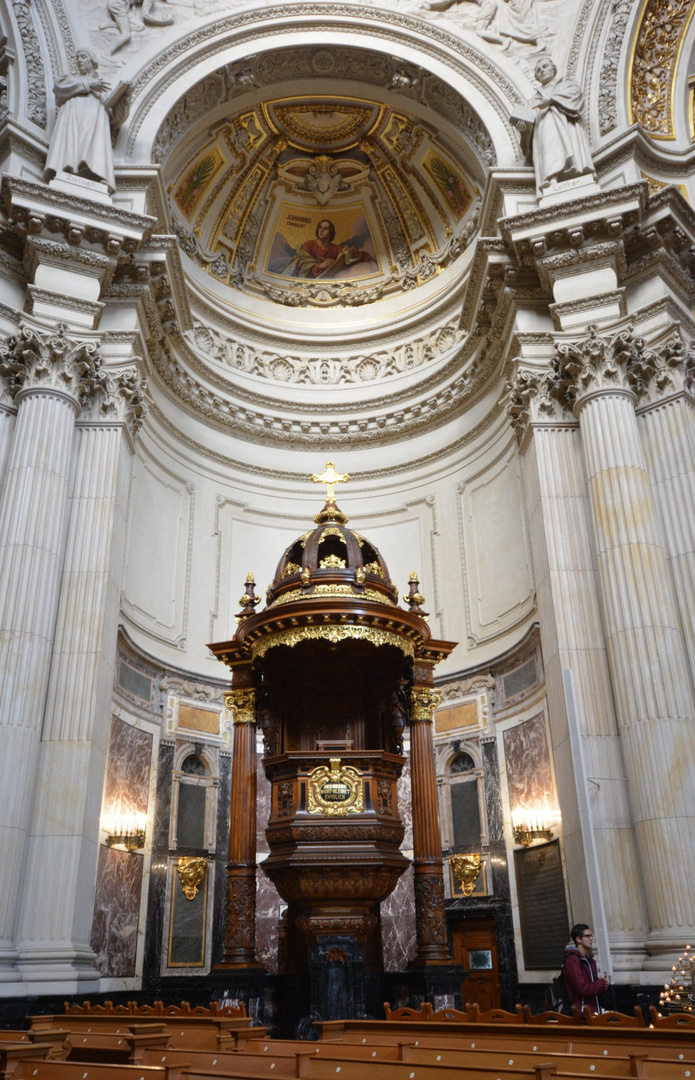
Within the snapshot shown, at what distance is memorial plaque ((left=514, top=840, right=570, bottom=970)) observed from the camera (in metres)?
11.4

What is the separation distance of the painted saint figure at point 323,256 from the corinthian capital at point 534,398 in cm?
793

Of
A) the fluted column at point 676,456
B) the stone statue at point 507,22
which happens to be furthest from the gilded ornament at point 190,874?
the stone statue at point 507,22

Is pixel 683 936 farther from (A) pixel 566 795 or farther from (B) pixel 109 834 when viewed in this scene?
(B) pixel 109 834

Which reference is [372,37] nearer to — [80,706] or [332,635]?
[332,635]

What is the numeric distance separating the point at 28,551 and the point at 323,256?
1121cm

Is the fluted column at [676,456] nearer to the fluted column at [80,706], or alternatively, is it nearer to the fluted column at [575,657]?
the fluted column at [575,657]

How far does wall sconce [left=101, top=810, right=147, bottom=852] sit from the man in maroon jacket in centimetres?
712

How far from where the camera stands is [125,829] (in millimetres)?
12227

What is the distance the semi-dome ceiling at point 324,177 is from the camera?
52.2ft

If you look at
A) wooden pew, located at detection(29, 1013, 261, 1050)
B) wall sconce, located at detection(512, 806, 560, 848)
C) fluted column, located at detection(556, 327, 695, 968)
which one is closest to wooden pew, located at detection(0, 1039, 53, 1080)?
wooden pew, located at detection(29, 1013, 261, 1050)

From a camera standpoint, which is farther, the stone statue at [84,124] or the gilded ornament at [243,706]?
the stone statue at [84,124]

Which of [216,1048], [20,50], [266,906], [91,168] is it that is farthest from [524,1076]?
[20,50]

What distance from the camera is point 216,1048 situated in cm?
543

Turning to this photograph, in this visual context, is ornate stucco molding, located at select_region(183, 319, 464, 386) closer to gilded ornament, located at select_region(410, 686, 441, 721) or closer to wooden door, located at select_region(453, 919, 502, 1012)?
gilded ornament, located at select_region(410, 686, 441, 721)
